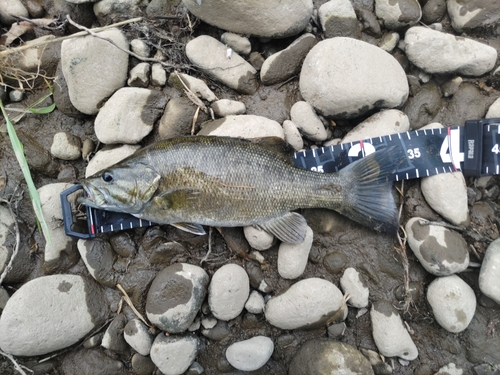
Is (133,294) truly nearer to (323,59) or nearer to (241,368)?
(241,368)

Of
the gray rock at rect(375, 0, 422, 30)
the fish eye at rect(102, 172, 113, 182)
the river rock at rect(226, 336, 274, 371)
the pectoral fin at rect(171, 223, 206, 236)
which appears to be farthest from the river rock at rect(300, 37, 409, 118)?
the river rock at rect(226, 336, 274, 371)

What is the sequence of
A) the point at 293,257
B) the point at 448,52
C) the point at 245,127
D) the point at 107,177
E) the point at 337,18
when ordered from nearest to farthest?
the point at 107,177 < the point at 293,257 < the point at 245,127 < the point at 448,52 < the point at 337,18

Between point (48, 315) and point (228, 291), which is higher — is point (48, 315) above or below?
below

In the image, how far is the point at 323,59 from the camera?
3.79 m

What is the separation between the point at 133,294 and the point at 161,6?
11.4 ft

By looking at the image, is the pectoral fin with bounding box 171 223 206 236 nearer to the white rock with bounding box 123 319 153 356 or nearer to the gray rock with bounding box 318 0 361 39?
the white rock with bounding box 123 319 153 356

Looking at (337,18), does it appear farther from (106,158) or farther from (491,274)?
(491,274)

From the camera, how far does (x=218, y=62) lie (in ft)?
13.2

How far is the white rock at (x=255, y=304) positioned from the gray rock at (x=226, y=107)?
2110 millimetres

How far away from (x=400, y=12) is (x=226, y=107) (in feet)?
7.80

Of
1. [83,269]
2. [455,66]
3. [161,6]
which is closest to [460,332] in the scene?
[455,66]

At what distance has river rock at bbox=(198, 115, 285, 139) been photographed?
12.5ft

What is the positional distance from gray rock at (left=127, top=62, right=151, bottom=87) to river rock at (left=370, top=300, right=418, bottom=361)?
374cm

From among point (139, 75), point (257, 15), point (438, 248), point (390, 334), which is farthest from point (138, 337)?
point (257, 15)
